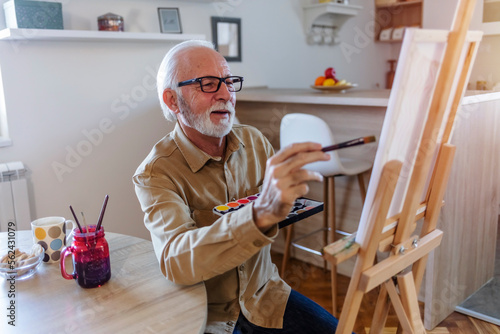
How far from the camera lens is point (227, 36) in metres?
3.25

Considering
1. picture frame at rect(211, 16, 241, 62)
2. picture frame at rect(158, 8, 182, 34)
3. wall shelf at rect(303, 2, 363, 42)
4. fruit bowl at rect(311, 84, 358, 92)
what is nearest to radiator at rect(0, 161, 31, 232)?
picture frame at rect(158, 8, 182, 34)

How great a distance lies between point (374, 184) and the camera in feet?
3.27

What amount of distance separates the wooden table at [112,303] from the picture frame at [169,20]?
193cm

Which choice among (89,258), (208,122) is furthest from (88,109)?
(89,258)

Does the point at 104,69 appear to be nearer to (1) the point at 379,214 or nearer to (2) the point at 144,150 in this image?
(2) the point at 144,150

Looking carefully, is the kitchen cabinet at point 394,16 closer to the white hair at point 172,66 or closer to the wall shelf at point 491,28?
the wall shelf at point 491,28

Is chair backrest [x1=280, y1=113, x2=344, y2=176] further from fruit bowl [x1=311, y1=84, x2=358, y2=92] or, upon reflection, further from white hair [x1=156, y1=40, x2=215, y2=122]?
white hair [x1=156, y1=40, x2=215, y2=122]

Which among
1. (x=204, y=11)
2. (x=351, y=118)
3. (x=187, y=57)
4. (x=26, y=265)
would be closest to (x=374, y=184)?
(x=187, y=57)

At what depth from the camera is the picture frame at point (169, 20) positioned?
2828 millimetres

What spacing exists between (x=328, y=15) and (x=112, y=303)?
3.39 meters

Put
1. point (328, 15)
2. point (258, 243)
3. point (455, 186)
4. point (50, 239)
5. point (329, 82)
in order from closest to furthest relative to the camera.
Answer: point (258, 243) → point (50, 239) → point (455, 186) → point (329, 82) → point (328, 15)

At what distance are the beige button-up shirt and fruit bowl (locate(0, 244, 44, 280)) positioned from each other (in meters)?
0.28

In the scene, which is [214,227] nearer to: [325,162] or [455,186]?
[325,162]

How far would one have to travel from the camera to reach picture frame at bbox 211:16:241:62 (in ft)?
10.4
